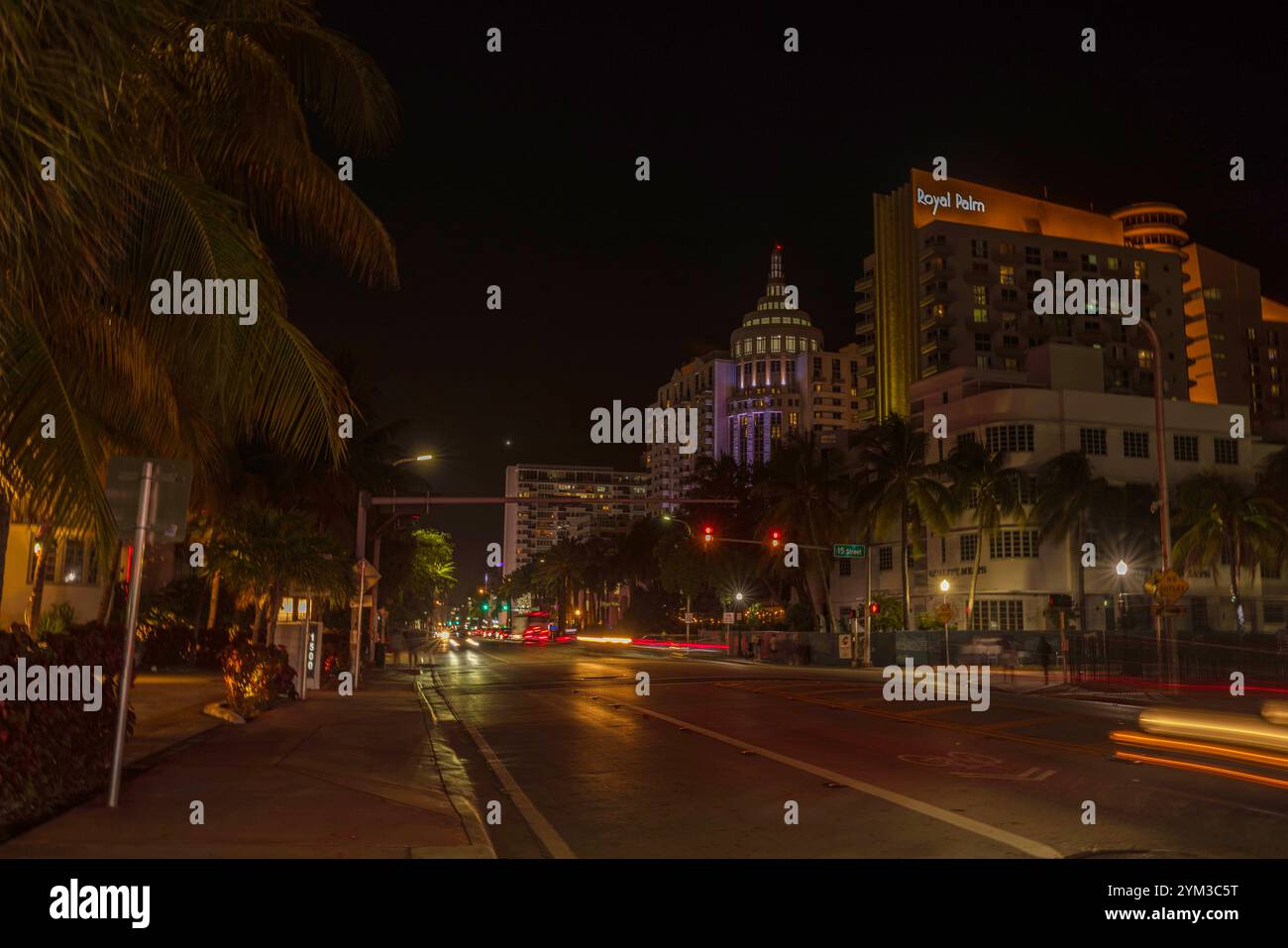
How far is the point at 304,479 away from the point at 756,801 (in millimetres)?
31848

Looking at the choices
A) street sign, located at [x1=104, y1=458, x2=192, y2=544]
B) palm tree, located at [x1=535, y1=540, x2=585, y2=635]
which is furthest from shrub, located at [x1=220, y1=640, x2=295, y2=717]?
palm tree, located at [x1=535, y1=540, x2=585, y2=635]

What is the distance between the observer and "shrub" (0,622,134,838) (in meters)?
8.47

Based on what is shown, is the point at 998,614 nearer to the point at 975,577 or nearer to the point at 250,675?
the point at 975,577

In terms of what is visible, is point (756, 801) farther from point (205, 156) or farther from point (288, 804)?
point (205, 156)

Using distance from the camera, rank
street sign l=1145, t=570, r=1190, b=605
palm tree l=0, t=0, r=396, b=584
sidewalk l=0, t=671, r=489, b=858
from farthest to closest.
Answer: street sign l=1145, t=570, r=1190, b=605 → sidewalk l=0, t=671, r=489, b=858 → palm tree l=0, t=0, r=396, b=584

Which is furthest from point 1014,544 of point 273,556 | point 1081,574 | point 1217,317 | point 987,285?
point 1217,317

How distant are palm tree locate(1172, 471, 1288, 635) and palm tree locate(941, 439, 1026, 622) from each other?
8426 mm

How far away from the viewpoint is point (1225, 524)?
55.3 m

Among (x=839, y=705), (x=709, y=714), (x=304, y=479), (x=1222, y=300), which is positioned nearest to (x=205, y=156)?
(x=709, y=714)

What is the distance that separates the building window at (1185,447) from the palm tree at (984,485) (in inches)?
433

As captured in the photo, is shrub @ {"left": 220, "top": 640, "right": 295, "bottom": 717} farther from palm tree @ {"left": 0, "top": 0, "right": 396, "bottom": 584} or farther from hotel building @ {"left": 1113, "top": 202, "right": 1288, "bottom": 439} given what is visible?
hotel building @ {"left": 1113, "top": 202, "right": 1288, "bottom": 439}

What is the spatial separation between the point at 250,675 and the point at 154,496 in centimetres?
1101

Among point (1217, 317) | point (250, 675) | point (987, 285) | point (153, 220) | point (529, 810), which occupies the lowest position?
point (529, 810)

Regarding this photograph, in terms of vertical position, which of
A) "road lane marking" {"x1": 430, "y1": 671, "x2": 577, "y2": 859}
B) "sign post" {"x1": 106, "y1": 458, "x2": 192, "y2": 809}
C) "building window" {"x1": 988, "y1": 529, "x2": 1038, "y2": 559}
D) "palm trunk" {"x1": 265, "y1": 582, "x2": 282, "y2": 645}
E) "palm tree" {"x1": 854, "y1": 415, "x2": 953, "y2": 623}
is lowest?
"road lane marking" {"x1": 430, "y1": 671, "x2": 577, "y2": 859}
